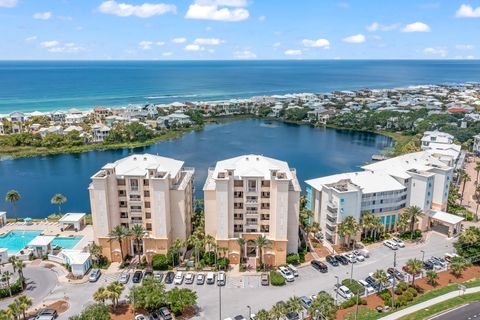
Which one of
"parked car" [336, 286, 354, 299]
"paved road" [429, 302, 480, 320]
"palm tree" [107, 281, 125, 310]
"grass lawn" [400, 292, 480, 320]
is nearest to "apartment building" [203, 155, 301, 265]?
"parked car" [336, 286, 354, 299]

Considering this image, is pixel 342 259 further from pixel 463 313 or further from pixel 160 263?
pixel 160 263

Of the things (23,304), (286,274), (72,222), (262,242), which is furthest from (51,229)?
(286,274)

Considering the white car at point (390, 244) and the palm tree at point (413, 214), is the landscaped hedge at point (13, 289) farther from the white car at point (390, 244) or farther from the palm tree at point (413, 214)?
the palm tree at point (413, 214)

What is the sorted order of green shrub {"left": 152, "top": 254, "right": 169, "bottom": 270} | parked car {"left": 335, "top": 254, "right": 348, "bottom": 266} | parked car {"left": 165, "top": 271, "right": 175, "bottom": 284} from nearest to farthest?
parked car {"left": 165, "top": 271, "right": 175, "bottom": 284} → green shrub {"left": 152, "top": 254, "right": 169, "bottom": 270} → parked car {"left": 335, "top": 254, "right": 348, "bottom": 266}

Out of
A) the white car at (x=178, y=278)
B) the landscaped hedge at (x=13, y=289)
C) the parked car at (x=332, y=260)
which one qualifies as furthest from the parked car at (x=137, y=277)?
the parked car at (x=332, y=260)

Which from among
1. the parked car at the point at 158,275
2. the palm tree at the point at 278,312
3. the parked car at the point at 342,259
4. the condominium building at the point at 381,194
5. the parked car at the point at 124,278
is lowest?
the parked car at the point at 158,275

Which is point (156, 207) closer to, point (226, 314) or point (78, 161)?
point (226, 314)

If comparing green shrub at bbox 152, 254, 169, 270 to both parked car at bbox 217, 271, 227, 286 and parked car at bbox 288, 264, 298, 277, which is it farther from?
parked car at bbox 288, 264, 298, 277
